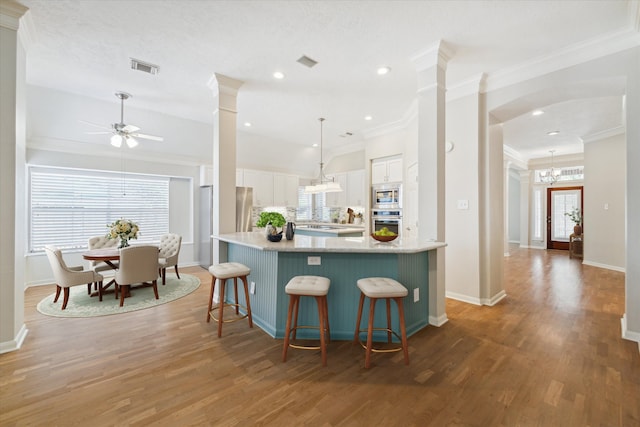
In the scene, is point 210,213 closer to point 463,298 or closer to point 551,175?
point 463,298

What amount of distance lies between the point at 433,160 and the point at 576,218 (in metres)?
8.47

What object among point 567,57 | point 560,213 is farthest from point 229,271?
point 560,213

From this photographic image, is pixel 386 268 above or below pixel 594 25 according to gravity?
below

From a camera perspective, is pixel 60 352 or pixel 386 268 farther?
pixel 386 268

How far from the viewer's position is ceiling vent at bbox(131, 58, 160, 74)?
3.31 meters

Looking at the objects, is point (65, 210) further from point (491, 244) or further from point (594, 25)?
point (594, 25)

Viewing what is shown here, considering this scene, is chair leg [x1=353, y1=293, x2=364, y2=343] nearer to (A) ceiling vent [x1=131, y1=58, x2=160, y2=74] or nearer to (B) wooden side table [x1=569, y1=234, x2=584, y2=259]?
(A) ceiling vent [x1=131, y1=58, x2=160, y2=74]

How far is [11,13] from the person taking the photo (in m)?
2.42

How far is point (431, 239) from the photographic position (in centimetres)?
312

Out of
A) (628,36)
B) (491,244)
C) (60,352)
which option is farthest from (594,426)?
(60,352)

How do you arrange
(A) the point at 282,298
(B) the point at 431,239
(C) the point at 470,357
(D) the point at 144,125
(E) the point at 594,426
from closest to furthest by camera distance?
(E) the point at 594,426, (C) the point at 470,357, (A) the point at 282,298, (B) the point at 431,239, (D) the point at 144,125

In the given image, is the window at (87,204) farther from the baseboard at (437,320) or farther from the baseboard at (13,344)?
the baseboard at (437,320)

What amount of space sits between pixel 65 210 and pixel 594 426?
740 cm

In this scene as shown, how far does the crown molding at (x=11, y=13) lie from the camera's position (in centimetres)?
238
